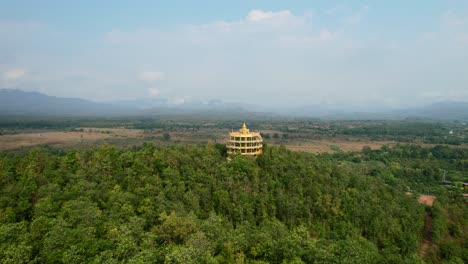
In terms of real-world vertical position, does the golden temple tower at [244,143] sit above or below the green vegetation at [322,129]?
above

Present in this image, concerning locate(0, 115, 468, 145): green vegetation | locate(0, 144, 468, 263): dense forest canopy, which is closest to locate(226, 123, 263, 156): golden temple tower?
locate(0, 144, 468, 263): dense forest canopy

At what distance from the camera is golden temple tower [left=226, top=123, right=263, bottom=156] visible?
3036 cm

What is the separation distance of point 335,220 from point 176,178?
15.1m

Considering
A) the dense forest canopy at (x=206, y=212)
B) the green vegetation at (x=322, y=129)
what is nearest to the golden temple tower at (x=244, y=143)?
the dense forest canopy at (x=206, y=212)

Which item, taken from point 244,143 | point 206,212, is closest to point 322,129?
point 244,143

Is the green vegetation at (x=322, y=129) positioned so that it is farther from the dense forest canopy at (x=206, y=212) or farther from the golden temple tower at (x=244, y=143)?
the dense forest canopy at (x=206, y=212)

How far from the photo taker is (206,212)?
904 inches

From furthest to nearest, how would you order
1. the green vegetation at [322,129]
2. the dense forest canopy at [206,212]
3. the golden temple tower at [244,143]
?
the green vegetation at [322,129], the golden temple tower at [244,143], the dense forest canopy at [206,212]

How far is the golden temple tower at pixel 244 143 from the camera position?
30.4 metres

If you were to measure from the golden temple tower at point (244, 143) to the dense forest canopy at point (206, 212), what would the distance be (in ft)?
4.57

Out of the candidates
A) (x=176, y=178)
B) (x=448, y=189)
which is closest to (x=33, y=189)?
(x=176, y=178)

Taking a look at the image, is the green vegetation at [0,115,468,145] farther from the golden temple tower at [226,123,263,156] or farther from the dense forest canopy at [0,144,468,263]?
the dense forest canopy at [0,144,468,263]

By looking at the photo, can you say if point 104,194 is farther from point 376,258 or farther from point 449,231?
point 449,231

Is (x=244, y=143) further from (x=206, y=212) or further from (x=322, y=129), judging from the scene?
(x=322, y=129)
